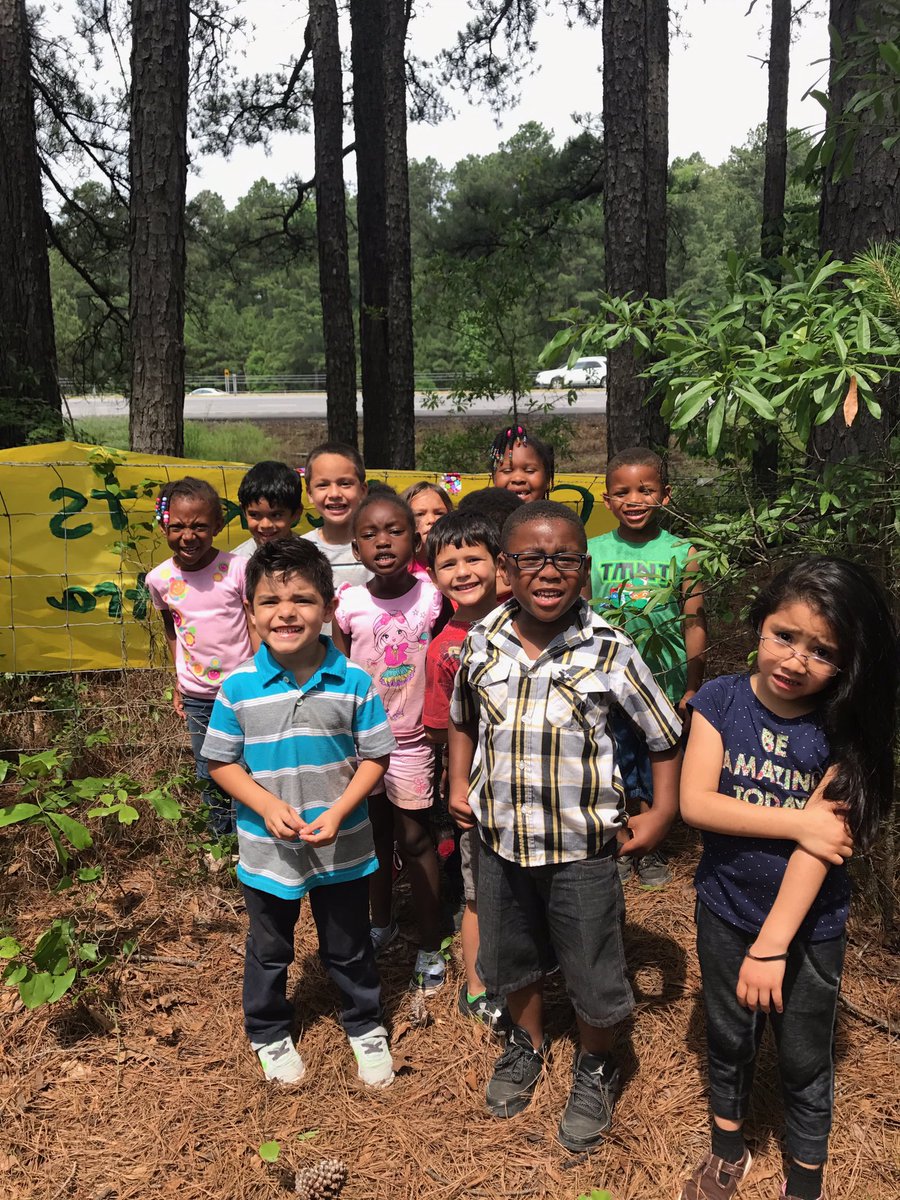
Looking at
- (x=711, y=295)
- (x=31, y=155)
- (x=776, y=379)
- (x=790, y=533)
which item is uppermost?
(x=31, y=155)

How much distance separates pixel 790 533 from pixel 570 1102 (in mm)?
1686

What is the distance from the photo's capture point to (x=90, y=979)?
110 inches

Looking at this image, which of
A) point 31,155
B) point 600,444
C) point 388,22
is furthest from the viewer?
point 600,444

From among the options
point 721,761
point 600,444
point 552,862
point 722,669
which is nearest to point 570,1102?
point 552,862

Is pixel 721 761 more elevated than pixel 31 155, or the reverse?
pixel 31 155

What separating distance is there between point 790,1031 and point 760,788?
54 centimetres

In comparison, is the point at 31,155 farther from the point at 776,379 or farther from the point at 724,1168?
the point at 724,1168

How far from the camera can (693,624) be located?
2830mm

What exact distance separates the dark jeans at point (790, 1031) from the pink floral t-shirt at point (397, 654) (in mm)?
1076

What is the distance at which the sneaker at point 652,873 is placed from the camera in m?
3.31

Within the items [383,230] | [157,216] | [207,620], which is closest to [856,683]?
[207,620]

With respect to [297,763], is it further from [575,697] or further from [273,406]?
[273,406]

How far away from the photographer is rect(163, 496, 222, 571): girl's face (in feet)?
10.9

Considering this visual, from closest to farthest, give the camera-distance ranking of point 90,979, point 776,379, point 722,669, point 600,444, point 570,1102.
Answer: point 776,379 < point 570,1102 < point 90,979 < point 722,669 < point 600,444
